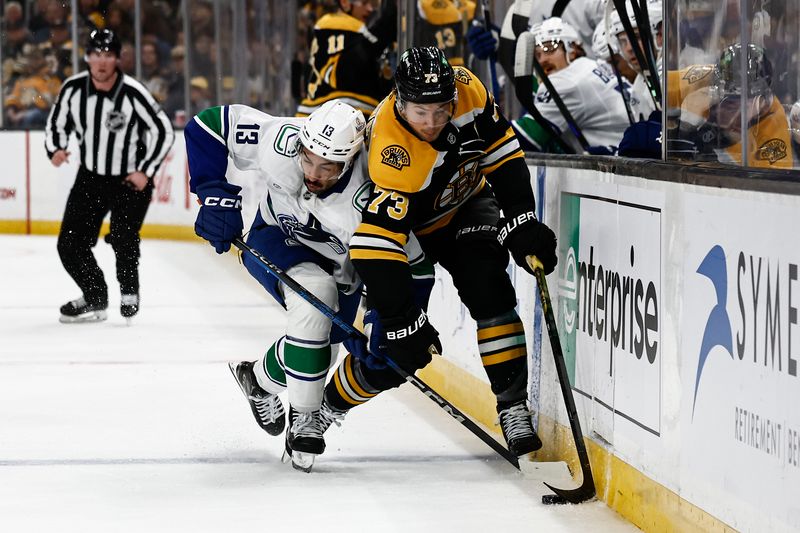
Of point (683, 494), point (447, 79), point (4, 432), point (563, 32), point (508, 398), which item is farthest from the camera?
point (563, 32)

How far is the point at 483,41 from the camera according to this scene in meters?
5.00

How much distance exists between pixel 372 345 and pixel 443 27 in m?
2.37

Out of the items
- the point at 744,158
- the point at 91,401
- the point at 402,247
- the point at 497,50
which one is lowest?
the point at 91,401

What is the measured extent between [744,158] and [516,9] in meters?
1.93

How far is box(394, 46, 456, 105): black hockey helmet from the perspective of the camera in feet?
10.7

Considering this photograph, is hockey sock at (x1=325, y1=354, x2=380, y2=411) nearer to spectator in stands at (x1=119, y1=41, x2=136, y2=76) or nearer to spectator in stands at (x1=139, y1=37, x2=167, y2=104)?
spectator in stands at (x1=139, y1=37, x2=167, y2=104)

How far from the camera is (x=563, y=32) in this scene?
4641 mm

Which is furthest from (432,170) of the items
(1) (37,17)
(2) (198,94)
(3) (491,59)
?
(1) (37,17)

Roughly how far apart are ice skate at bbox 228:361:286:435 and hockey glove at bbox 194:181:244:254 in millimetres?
398

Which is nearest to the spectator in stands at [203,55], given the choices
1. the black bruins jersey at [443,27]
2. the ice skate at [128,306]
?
the ice skate at [128,306]

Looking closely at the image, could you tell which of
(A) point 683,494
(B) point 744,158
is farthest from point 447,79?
(A) point 683,494

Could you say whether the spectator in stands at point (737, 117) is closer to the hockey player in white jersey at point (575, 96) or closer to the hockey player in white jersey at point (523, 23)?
A: the hockey player in white jersey at point (575, 96)

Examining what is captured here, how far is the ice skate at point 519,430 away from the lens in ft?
11.4

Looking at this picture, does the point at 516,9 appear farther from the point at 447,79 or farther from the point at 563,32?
the point at 447,79
